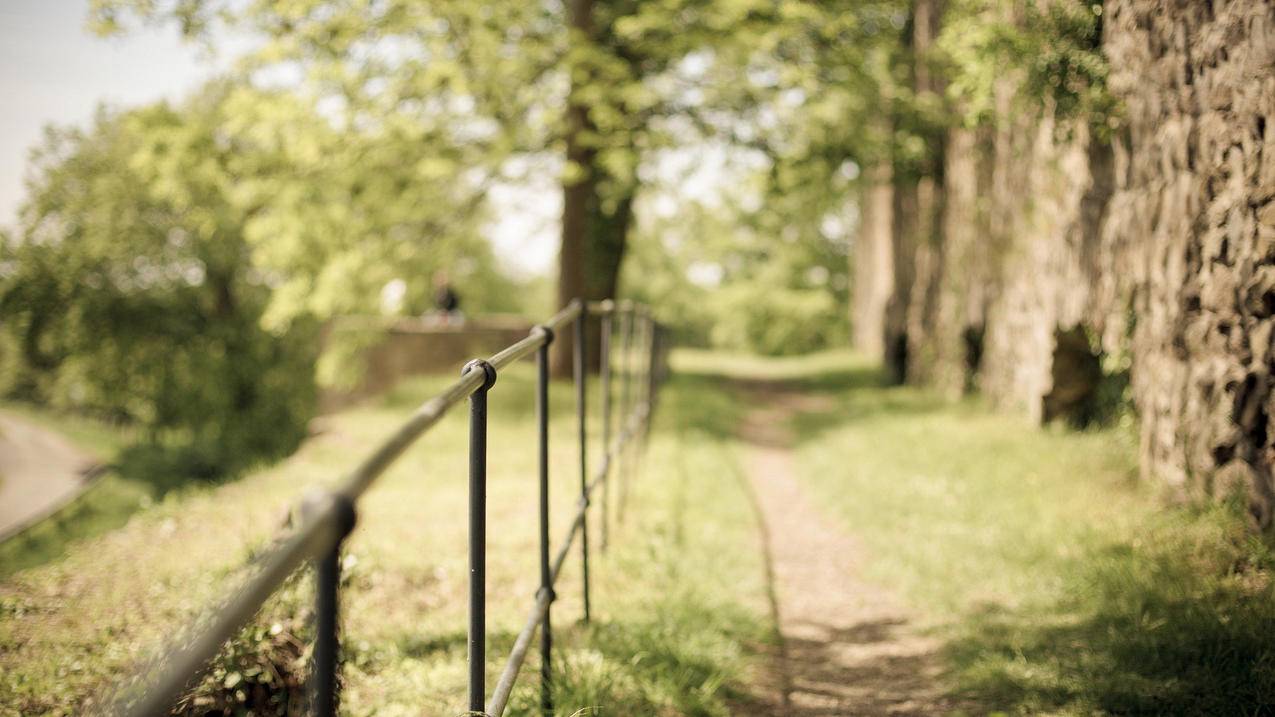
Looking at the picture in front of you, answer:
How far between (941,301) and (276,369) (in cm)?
2187

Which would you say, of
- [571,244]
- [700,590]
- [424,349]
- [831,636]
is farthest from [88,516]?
[831,636]

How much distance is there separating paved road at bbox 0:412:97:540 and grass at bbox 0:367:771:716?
1028 inches

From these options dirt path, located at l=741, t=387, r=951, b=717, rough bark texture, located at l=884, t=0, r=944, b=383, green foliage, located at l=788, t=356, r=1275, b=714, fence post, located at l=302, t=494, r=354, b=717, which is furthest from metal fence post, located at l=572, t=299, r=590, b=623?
rough bark texture, located at l=884, t=0, r=944, b=383

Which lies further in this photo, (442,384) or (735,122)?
(442,384)

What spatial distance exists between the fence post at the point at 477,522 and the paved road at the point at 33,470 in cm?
3066

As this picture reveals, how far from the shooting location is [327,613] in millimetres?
1163

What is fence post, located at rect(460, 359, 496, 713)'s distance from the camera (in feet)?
6.50

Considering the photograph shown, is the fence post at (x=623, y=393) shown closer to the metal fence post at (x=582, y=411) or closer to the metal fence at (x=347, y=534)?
the metal fence at (x=347, y=534)

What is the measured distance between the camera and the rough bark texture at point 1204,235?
4215mm

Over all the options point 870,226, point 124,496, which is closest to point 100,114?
point 124,496

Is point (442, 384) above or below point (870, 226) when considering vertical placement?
below

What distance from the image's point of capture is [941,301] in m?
12.8

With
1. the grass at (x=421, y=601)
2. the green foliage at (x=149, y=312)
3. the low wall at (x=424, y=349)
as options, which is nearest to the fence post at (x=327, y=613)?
the grass at (x=421, y=601)

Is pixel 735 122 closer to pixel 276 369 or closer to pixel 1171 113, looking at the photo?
pixel 1171 113
